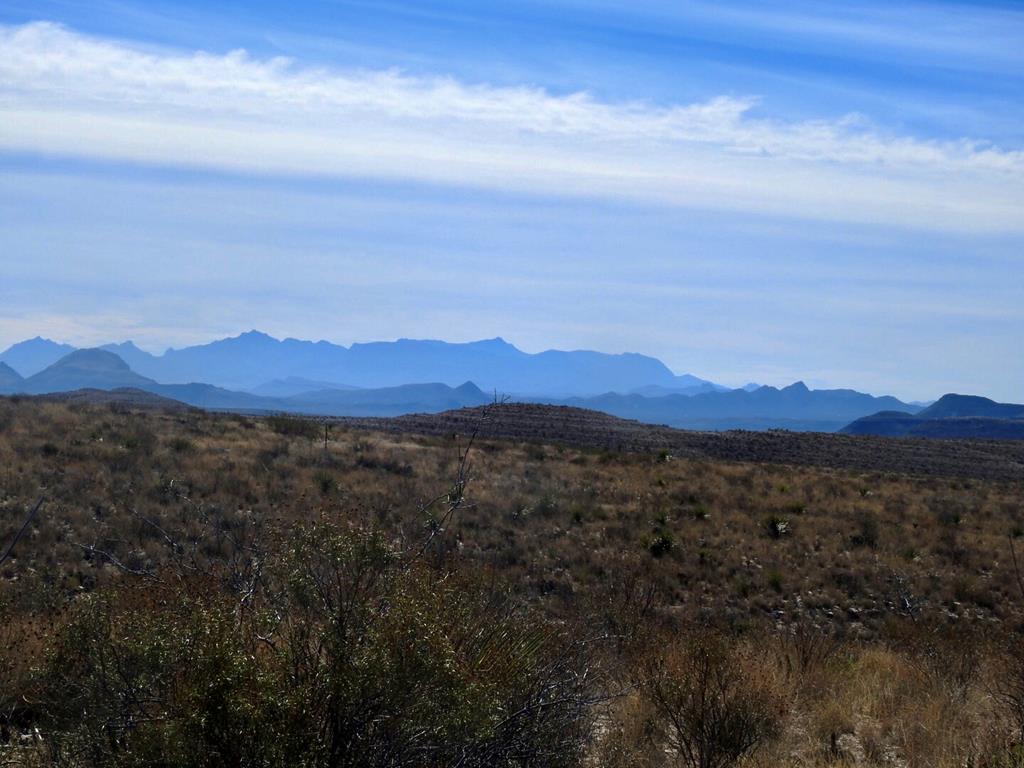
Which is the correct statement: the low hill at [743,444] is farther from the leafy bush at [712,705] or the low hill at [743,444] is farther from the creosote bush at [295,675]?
the creosote bush at [295,675]

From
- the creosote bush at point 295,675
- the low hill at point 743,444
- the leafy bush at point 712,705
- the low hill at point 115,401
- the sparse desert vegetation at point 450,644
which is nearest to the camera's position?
the creosote bush at point 295,675

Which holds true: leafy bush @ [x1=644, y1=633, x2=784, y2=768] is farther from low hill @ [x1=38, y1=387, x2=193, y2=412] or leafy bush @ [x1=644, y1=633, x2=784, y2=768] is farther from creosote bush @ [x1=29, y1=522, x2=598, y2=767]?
low hill @ [x1=38, y1=387, x2=193, y2=412]

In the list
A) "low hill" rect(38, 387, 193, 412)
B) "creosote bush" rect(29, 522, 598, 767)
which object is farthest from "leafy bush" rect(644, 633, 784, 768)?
"low hill" rect(38, 387, 193, 412)

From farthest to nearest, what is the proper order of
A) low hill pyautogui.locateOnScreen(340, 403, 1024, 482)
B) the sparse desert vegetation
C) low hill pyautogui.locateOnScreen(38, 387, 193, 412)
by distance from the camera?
low hill pyautogui.locateOnScreen(340, 403, 1024, 482) < low hill pyautogui.locateOnScreen(38, 387, 193, 412) < the sparse desert vegetation

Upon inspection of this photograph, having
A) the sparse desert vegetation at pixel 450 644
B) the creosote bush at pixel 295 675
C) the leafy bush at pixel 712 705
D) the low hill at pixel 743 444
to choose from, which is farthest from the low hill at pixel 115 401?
the creosote bush at pixel 295 675

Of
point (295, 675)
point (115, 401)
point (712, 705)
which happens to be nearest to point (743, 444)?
point (115, 401)

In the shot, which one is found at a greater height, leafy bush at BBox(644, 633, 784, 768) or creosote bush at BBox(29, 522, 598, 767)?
creosote bush at BBox(29, 522, 598, 767)

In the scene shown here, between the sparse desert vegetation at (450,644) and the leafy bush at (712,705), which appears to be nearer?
the sparse desert vegetation at (450,644)

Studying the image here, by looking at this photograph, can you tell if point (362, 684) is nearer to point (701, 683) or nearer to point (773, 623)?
point (701, 683)

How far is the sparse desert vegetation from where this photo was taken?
436cm

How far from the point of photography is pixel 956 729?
7.32 meters

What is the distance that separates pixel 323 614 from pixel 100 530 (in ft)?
43.3

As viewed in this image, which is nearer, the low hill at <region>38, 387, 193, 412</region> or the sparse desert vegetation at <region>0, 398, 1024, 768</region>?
the sparse desert vegetation at <region>0, 398, 1024, 768</region>

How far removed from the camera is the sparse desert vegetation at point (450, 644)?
4355 millimetres
